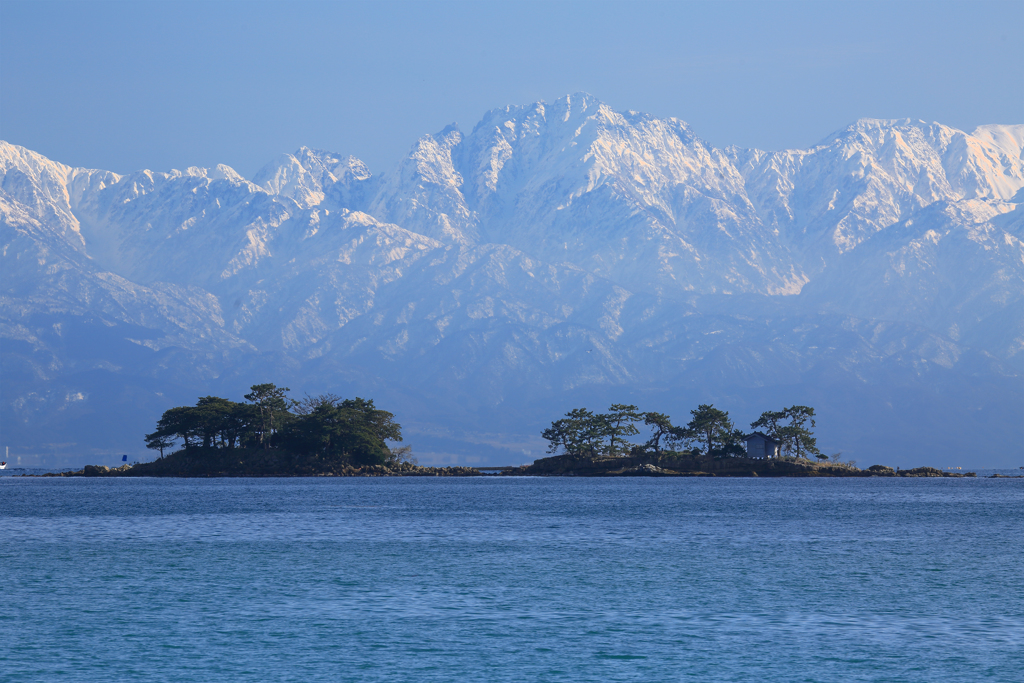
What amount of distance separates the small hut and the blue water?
8945cm

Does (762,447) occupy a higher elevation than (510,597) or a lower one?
higher

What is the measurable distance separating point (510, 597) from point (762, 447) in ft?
487

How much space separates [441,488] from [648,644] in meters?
129

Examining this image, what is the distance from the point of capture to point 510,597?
55.5m

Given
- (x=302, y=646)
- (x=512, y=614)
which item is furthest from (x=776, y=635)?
(x=302, y=646)

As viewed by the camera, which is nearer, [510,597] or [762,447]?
[510,597]

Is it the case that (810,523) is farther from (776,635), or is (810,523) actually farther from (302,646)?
(302,646)

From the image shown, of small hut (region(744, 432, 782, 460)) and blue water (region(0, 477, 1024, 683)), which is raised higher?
small hut (region(744, 432, 782, 460))

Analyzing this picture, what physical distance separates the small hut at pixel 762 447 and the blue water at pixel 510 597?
89.4 m

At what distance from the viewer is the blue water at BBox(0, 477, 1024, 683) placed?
135 ft

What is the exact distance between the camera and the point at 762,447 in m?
197

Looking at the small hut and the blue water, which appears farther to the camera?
the small hut

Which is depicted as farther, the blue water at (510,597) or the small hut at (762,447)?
the small hut at (762,447)

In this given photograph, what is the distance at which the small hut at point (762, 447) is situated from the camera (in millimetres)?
196625
